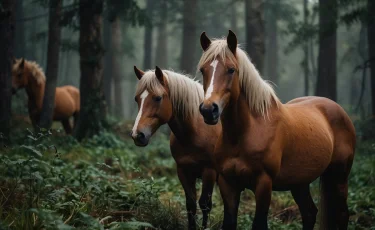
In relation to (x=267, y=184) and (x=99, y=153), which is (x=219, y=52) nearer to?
(x=267, y=184)

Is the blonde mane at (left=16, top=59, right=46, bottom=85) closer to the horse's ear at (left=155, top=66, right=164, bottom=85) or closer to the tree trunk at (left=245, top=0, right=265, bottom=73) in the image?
the tree trunk at (left=245, top=0, right=265, bottom=73)

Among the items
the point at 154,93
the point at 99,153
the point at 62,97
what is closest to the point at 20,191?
the point at 154,93

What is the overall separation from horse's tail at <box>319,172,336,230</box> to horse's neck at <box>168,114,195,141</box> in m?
1.84

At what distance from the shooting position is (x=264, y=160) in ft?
14.1

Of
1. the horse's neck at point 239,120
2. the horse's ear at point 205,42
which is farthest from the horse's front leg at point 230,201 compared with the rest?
the horse's ear at point 205,42

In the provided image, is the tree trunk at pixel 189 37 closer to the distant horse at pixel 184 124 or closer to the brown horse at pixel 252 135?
the distant horse at pixel 184 124

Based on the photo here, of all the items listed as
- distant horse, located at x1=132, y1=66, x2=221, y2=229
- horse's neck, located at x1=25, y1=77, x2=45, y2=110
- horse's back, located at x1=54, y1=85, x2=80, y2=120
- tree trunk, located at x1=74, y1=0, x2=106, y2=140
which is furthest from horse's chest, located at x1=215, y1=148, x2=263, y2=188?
horse's back, located at x1=54, y1=85, x2=80, y2=120

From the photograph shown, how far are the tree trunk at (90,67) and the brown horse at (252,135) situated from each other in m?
7.36

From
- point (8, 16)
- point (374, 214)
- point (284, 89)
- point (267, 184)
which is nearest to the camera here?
point (267, 184)

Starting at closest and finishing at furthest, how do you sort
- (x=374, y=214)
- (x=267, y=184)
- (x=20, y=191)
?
(x=267, y=184) → (x=20, y=191) → (x=374, y=214)

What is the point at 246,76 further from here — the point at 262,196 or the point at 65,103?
the point at 65,103

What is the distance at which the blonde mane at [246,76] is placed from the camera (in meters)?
4.34

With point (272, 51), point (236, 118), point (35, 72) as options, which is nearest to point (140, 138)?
point (236, 118)

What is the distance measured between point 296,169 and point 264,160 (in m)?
0.72
